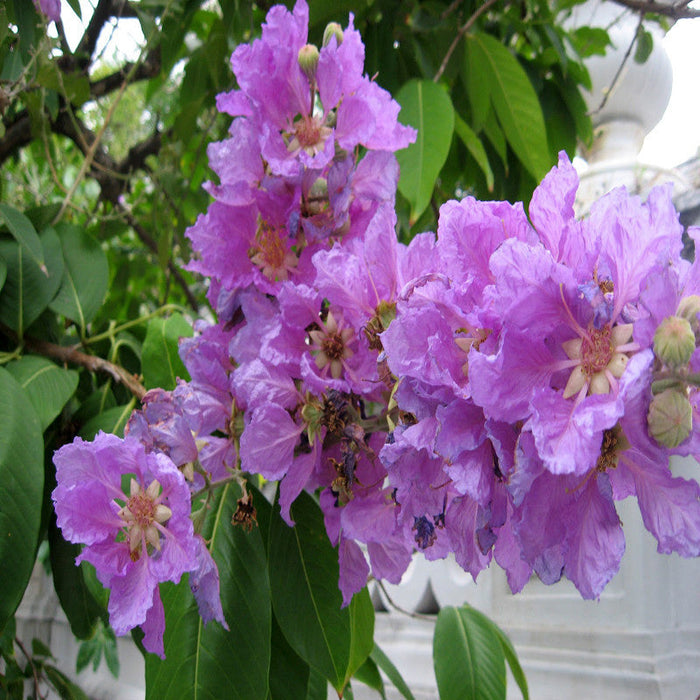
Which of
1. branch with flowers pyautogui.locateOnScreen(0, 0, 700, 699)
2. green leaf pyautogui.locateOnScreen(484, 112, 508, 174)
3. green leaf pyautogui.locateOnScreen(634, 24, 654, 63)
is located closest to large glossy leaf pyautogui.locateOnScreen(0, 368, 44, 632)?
branch with flowers pyautogui.locateOnScreen(0, 0, 700, 699)

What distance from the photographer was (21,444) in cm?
53

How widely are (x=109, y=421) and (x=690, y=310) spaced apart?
53 centimetres

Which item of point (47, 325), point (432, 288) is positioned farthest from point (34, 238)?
point (432, 288)

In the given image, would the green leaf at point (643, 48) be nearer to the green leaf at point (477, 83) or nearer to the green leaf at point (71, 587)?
the green leaf at point (477, 83)

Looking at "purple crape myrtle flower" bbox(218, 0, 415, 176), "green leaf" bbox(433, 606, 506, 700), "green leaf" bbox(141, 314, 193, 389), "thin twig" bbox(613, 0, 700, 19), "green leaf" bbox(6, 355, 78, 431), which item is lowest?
"green leaf" bbox(433, 606, 506, 700)

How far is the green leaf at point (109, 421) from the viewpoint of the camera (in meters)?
0.64

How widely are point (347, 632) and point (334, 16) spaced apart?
0.76 meters

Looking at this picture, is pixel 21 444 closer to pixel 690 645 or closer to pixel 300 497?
pixel 300 497

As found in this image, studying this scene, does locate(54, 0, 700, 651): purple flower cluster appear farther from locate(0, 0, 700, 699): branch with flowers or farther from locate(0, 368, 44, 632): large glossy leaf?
locate(0, 368, 44, 632): large glossy leaf

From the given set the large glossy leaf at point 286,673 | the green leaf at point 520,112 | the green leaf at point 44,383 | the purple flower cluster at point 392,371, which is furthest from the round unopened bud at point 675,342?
the green leaf at point 520,112

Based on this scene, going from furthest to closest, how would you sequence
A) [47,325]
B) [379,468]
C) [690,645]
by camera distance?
1. [690,645]
2. [47,325]
3. [379,468]

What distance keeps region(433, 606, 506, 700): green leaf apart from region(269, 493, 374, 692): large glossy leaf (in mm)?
304

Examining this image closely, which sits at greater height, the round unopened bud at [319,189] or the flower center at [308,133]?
the flower center at [308,133]

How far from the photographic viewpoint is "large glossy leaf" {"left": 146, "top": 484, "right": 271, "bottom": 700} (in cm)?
47
